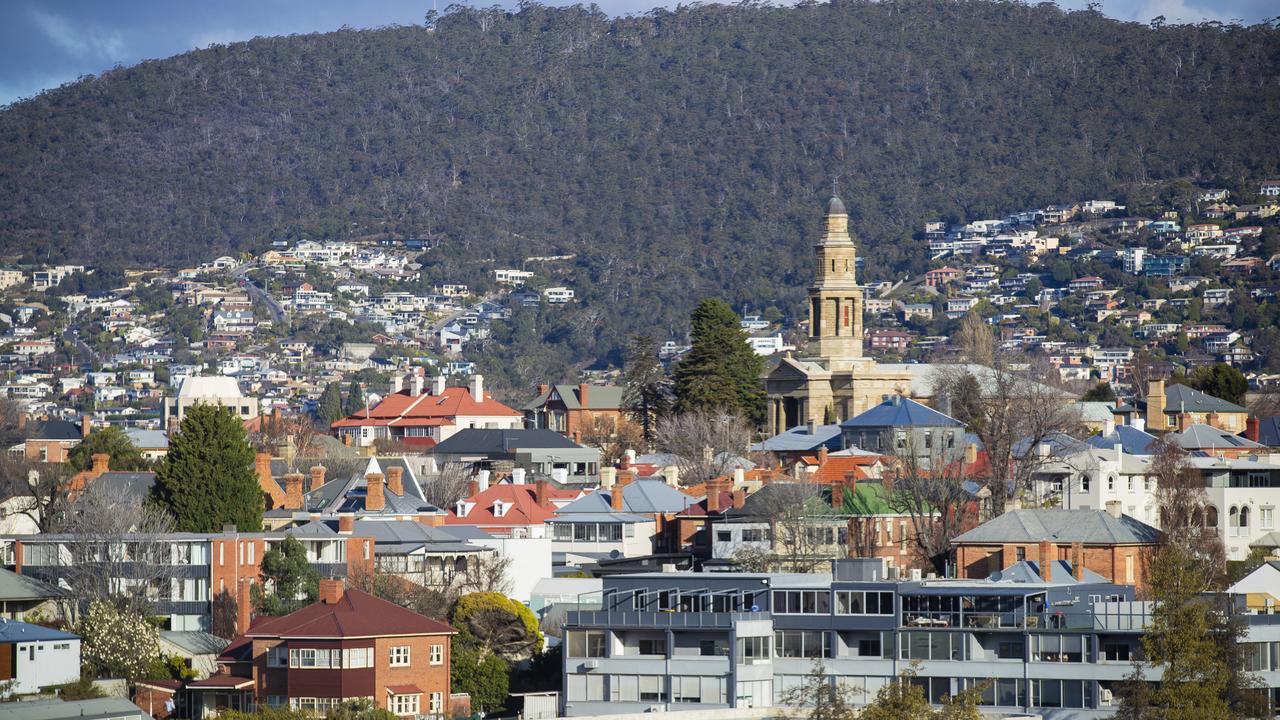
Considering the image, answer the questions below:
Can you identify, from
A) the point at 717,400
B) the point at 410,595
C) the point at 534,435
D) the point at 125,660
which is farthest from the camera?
the point at 534,435

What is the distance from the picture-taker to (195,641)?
7544cm

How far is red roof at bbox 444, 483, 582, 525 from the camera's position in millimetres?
98188

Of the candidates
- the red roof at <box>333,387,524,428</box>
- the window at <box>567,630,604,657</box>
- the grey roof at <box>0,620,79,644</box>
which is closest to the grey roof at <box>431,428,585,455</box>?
the red roof at <box>333,387,524,428</box>

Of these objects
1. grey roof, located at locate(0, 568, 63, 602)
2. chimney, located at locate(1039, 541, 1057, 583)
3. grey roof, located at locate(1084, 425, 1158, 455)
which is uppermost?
grey roof, located at locate(1084, 425, 1158, 455)

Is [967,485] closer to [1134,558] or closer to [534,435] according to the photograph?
[1134,558]

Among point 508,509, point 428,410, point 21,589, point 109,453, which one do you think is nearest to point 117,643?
point 21,589

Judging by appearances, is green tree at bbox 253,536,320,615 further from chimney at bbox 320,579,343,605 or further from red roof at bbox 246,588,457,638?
red roof at bbox 246,588,457,638

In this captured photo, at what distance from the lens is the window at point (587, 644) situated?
221 ft

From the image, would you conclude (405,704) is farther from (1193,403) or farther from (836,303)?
(836,303)

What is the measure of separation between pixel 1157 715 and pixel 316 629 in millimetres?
20756

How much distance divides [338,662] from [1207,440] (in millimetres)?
59671

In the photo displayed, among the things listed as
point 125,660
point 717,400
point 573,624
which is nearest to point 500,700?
point 573,624

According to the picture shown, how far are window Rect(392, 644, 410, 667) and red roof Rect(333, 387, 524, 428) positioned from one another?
332ft

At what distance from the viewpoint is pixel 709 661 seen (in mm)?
66188
